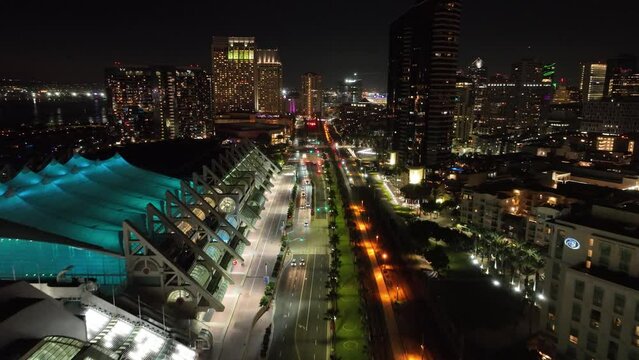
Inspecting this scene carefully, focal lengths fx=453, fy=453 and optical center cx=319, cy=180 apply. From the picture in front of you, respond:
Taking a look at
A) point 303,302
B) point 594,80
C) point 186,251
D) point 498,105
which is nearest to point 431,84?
point 303,302

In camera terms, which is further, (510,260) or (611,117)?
(611,117)

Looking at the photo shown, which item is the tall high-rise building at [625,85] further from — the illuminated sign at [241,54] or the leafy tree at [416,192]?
the illuminated sign at [241,54]

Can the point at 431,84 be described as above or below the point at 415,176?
above

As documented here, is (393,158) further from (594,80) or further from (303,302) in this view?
(594,80)

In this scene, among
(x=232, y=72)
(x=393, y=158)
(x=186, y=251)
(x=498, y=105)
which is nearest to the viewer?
(x=186, y=251)

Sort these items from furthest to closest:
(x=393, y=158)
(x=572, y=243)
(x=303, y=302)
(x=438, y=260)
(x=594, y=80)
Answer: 1. (x=594, y=80)
2. (x=393, y=158)
3. (x=438, y=260)
4. (x=303, y=302)
5. (x=572, y=243)

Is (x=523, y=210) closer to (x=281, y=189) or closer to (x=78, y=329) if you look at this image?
(x=281, y=189)

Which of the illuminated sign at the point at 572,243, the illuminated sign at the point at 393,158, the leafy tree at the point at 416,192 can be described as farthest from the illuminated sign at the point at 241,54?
the illuminated sign at the point at 572,243
